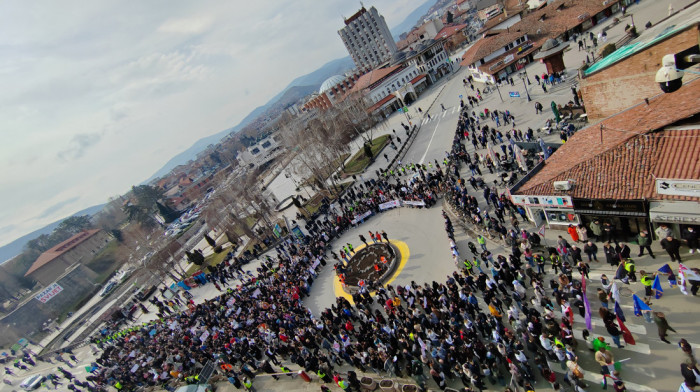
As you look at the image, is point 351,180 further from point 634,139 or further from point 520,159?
point 634,139

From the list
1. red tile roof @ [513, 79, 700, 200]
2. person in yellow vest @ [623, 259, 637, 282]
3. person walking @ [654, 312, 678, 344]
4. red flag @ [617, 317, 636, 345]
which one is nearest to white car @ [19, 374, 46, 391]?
red tile roof @ [513, 79, 700, 200]

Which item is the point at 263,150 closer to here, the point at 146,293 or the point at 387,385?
the point at 146,293

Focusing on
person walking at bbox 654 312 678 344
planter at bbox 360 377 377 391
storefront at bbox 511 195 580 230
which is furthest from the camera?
storefront at bbox 511 195 580 230

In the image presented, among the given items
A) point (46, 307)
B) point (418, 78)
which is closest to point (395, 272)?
point (418, 78)

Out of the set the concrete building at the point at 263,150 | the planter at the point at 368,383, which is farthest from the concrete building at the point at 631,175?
the concrete building at the point at 263,150

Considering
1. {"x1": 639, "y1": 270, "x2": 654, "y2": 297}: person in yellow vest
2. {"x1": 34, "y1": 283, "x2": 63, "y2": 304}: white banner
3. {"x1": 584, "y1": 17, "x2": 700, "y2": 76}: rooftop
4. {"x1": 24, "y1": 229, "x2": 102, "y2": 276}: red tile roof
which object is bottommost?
{"x1": 639, "y1": 270, "x2": 654, "y2": 297}: person in yellow vest

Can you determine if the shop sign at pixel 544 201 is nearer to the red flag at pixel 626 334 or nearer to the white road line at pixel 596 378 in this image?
the red flag at pixel 626 334

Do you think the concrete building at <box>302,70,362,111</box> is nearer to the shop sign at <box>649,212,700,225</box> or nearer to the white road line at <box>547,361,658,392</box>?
the shop sign at <box>649,212,700,225</box>
